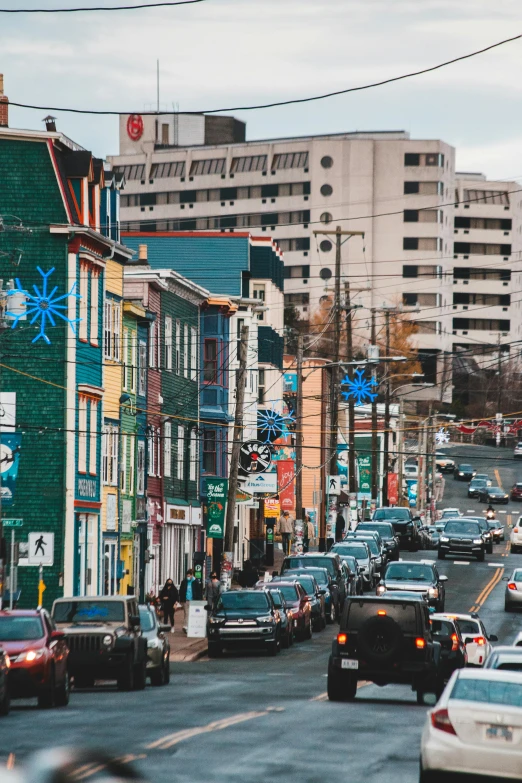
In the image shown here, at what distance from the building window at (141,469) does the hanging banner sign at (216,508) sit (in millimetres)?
2278

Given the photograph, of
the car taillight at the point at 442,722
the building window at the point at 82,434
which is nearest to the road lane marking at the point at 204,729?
the car taillight at the point at 442,722

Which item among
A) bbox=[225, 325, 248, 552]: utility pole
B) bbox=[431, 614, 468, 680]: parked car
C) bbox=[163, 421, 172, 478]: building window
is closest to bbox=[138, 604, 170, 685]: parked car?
bbox=[431, 614, 468, 680]: parked car

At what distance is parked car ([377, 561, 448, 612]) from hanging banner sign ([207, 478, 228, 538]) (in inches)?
218

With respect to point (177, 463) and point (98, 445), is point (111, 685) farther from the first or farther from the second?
point (177, 463)

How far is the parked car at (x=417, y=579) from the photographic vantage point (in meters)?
45.2

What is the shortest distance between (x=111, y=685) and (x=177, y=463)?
29.9 m

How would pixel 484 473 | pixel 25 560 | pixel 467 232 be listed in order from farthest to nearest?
1. pixel 467 232
2. pixel 484 473
3. pixel 25 560

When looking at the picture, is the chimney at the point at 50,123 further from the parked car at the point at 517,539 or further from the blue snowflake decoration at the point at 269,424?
the parked car at the point at 517,539

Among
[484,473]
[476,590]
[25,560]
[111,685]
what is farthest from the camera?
[484,473]

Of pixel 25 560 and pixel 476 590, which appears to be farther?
pixel 476 590

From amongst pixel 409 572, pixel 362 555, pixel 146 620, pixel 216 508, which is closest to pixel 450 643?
pixel 146 620

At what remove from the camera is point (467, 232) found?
521 feet

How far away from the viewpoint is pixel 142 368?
53.9m

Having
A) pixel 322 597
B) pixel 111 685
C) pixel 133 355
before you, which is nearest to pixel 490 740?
pixel 111 685
